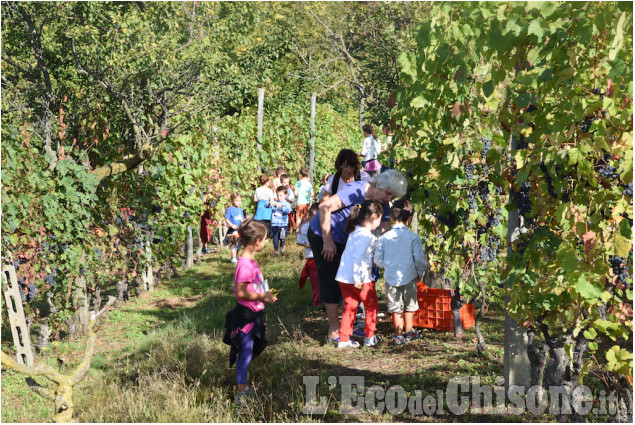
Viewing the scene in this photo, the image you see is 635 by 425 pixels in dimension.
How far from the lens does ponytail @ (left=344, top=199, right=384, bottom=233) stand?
6.26 metres

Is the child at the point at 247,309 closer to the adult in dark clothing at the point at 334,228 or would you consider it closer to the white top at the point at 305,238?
the adult in dark clothing at the point at 334,228

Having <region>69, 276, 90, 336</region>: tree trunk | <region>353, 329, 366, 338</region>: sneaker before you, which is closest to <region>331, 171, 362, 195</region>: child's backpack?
<region>353, 329, 366, 338</region>: sneaker

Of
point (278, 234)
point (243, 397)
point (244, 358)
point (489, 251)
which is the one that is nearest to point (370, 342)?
point (489, 251)

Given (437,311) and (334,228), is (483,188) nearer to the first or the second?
(334,228)

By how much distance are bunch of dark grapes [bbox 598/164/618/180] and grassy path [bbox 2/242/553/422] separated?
6.48ft

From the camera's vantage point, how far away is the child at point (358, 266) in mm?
6176

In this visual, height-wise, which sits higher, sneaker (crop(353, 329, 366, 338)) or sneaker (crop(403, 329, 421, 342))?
sneaker (crop(403, 329, 421, 342))

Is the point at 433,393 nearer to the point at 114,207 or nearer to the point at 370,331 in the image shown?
the point at 370,331

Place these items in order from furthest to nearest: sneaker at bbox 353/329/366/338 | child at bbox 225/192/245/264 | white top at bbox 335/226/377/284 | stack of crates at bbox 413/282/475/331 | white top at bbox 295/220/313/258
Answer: child at bbox 225/192/245/264 < white top at bbox 295/220/313/258 < sneaker at bbox 353/329/366/338 < stack of crates at bbox 413/282/475/331 < white top at bbox 335/226/377/284

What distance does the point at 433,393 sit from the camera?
198 inches

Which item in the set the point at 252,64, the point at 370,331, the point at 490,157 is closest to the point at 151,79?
the point at 370,331

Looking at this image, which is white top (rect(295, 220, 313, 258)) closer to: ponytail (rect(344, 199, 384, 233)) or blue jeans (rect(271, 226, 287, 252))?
ponytail (rect(344, 199, 384, 233))

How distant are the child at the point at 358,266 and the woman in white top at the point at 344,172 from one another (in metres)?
0.27

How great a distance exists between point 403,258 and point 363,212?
0.58 m
